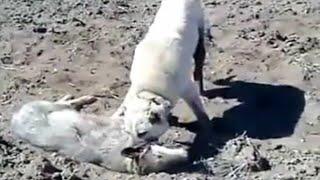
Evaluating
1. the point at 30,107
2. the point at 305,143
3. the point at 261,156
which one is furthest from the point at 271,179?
the point at 30,107

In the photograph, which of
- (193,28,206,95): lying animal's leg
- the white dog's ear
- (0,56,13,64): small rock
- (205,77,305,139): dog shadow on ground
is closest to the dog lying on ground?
the white dog's ear

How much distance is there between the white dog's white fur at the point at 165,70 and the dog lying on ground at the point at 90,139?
0.13m

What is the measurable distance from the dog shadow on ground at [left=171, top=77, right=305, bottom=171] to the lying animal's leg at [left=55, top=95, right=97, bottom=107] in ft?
2.12

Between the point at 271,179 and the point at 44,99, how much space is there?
2.16 meters

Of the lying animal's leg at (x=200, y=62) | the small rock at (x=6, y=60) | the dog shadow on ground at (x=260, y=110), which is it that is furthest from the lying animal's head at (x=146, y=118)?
the small rock at (x=6, y=60)

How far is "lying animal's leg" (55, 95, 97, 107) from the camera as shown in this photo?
7068 millimetres

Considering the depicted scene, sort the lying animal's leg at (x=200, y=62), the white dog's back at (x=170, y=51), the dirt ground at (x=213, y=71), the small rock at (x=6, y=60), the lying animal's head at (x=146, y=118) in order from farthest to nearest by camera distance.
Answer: the small rock at (x=6, y=60)
the lying animal's leg at (x=200, y=62)
the white dog's back at (x=170, y=51)
the dirt ground at (x=213, y=71)
the lying animal's head at (x=146, y=118)

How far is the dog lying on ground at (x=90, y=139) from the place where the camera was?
6324 millimetres

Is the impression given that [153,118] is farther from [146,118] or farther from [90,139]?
[90,139]

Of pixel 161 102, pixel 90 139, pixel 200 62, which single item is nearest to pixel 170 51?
pixel 161 102

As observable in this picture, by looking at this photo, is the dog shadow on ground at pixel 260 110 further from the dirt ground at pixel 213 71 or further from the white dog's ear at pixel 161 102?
the white dog's ear at pixel 161 102

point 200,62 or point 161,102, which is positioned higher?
point 161,102

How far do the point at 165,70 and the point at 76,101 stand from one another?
0.78 metres

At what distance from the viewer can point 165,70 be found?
22.2ft
